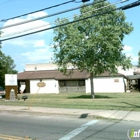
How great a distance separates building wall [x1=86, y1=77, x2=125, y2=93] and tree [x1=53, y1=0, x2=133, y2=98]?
18.9 metres

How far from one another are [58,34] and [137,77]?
88.3ft

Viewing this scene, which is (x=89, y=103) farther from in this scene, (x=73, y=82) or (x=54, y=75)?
(x=54, y=75)

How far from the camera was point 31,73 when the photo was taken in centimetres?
5669

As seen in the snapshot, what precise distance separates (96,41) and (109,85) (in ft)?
73.3

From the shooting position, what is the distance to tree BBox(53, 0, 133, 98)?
26094 millimetres

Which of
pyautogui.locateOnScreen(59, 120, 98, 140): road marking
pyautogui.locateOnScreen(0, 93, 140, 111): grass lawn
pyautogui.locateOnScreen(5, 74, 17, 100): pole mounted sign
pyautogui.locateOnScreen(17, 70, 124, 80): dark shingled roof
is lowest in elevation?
pyautogui.locateOnScreen(59, 120, 98, 140): road marking

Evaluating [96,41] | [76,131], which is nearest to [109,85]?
[96,41]

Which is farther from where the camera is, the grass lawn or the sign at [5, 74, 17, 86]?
the sign at [5, 74, 17, 86]

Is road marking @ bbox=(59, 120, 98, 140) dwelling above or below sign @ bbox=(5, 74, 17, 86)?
below

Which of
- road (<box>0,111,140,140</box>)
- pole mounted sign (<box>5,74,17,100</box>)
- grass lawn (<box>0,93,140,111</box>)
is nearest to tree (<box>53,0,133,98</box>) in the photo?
grass lawn (<box>0,93,140,111</box>)

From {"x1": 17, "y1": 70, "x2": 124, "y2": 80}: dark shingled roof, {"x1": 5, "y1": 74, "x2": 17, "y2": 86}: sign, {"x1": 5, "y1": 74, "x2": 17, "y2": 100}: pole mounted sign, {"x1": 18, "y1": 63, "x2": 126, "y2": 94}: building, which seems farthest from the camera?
{"x1": 17, "y1": 70, "x2": 124, "y2": 80}: dark shingled roof

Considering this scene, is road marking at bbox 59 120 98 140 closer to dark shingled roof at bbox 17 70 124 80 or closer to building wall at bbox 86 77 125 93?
building wall at bbox 86 77 125 93

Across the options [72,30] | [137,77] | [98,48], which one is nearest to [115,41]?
[98,48]

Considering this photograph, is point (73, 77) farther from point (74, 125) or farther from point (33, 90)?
point (74, 125)
